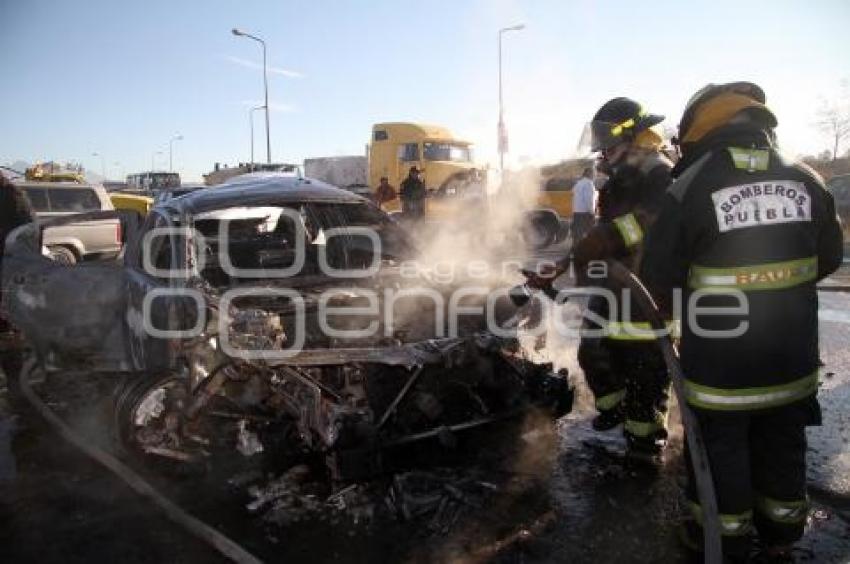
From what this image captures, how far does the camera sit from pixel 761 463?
9.04 ft

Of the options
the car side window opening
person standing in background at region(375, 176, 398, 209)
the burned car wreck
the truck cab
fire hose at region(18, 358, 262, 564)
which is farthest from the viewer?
person standing in background at region(375, 176, 398, 209)

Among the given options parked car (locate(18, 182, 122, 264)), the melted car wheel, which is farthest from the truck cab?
the melted car wheel

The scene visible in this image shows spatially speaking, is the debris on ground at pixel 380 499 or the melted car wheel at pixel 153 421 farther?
the melted car wheel at pixel 153 421

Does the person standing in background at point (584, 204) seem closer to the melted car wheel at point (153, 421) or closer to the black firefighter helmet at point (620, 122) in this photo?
the black firefighter helmet at point (620, 122)

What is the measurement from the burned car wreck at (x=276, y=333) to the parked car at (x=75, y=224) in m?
6.56

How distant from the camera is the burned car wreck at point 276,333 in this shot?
11.7ft

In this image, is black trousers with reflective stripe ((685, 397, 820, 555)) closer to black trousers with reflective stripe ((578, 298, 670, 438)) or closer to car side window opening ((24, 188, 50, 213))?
black trousers with reflective stripe ((578, 298, 670, 438))

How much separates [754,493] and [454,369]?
154cm

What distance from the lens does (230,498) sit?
12.3ft

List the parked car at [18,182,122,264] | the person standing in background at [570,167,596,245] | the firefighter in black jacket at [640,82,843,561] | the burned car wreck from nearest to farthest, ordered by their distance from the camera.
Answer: the firefighter in black jacket at [640,82,843,561] → the burned car wreck → the parked car at [18,182,122,264] → the person standing in background at [570,167,596,245]

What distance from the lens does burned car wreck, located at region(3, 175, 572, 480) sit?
3566 millimetres

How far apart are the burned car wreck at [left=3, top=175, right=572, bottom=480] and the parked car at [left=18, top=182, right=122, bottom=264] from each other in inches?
258

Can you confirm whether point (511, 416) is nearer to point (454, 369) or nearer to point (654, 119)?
point (454, 369)

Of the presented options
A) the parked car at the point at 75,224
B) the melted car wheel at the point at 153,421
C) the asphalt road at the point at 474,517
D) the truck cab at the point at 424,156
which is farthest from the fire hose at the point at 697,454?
the truck cab at the point at 424,156
